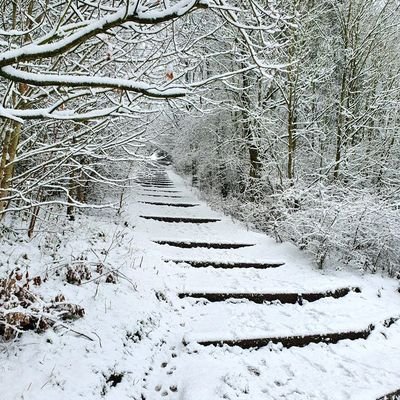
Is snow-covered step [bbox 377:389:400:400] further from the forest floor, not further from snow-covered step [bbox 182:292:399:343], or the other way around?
snow-covered step [bbox 182:292:399:343]

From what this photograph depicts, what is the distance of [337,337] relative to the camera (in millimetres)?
4523

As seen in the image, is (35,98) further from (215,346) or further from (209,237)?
(209,237)

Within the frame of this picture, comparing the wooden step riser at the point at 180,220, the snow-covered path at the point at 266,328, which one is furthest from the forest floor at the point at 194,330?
the wooden step riser at the point at 180,220

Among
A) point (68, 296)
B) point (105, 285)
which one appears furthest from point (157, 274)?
point (68, 296)

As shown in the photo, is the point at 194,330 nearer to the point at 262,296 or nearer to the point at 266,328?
the point at 266,328

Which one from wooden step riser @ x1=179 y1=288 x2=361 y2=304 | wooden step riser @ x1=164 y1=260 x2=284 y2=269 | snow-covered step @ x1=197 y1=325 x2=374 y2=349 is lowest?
snow-covered step @ x1=197 y1=325 x2=374 y2=349

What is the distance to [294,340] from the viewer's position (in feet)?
14.2

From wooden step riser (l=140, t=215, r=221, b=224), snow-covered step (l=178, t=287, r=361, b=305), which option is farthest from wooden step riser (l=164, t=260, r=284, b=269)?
wooden step riser (l=140, t=215, r=221, b=224)

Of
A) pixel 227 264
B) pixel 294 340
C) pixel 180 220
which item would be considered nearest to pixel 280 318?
pixel 294 340

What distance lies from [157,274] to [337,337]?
112 inches

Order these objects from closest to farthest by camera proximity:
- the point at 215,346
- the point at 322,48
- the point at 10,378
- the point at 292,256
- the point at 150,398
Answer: the point at 10,378 → the point at 150,398 → the point at 215,346 → the point at 292,256 → the point at 322,48

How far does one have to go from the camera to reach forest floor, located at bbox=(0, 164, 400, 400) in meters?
3.23

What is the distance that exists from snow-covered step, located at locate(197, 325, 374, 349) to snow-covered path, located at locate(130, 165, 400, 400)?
0.04 m

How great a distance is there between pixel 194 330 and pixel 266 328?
0.93 m
